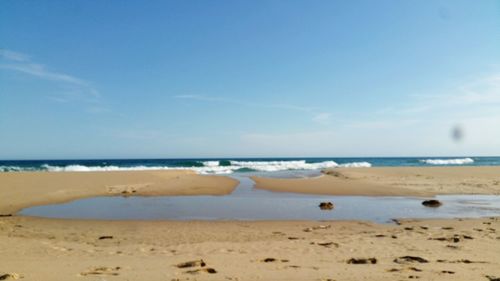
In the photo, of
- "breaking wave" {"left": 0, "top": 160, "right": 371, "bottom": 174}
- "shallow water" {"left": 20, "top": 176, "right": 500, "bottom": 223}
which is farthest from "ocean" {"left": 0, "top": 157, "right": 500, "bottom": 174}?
"shallow water" {"left": 20, "top": 176, "right": 500, "bottom": 223}

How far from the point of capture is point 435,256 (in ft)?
21.0

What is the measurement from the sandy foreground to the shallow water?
1.17m

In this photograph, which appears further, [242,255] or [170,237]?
[170,237]

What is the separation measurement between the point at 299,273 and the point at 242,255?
1.45m

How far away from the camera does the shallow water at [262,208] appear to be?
11.7 m

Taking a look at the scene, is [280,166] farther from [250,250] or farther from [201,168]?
[250,250]

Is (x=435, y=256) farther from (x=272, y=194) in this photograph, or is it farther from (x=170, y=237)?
(x=272, y=194)

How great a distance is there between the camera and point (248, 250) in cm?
698

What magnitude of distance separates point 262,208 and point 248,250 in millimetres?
6563

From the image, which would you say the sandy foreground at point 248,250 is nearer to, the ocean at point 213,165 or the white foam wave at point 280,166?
the ocean at point 213,165

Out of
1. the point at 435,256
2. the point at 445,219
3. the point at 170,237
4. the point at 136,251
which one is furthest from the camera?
the point at 445,219

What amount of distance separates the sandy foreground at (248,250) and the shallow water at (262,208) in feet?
3.83

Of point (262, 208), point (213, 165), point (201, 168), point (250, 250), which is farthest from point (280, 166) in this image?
point (250, 250)

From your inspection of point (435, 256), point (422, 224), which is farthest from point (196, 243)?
point (422, 224)
